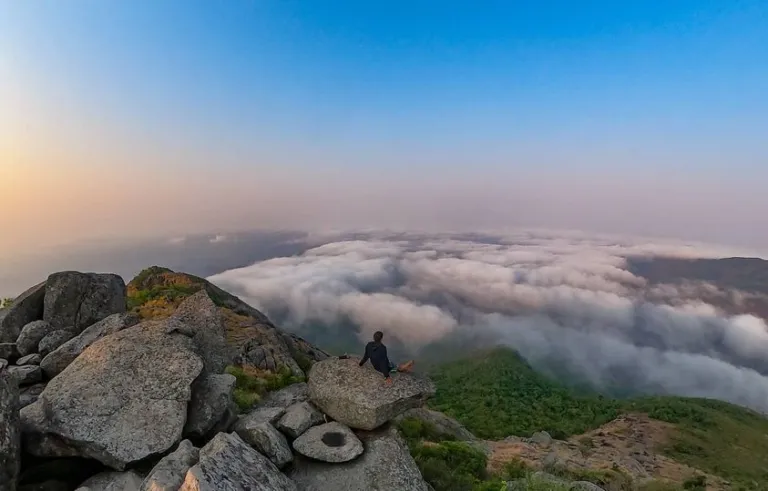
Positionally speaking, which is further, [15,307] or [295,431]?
[15,307]

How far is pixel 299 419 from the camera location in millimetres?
15539

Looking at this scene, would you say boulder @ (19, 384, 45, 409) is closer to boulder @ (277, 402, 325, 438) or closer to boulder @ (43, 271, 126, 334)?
boulder @ (43, 271, 126, 334)

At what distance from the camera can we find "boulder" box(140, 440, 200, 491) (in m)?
9.39

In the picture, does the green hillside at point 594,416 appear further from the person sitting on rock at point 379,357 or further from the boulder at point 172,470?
the boulder at point 172,470

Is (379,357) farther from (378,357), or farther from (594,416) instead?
(594,416)

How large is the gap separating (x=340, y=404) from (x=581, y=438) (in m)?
98.7

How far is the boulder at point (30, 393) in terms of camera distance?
1455 cm

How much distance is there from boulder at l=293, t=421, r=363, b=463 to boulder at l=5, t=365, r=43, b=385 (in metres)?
10.4

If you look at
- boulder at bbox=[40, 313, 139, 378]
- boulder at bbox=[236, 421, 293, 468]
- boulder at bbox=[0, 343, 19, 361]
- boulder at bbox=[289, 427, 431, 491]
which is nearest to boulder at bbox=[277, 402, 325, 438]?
boulder at bbox=[236, 421, 293, 468]

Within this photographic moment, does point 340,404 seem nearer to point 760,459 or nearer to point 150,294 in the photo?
point 150,294

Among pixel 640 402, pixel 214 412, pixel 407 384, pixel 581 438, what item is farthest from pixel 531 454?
pixel 640 402

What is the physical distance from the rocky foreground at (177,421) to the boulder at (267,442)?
0.04 metres

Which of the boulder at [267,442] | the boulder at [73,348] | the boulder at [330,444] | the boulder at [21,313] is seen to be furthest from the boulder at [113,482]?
the boulder at [21,313]

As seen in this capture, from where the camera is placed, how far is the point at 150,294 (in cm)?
6178
